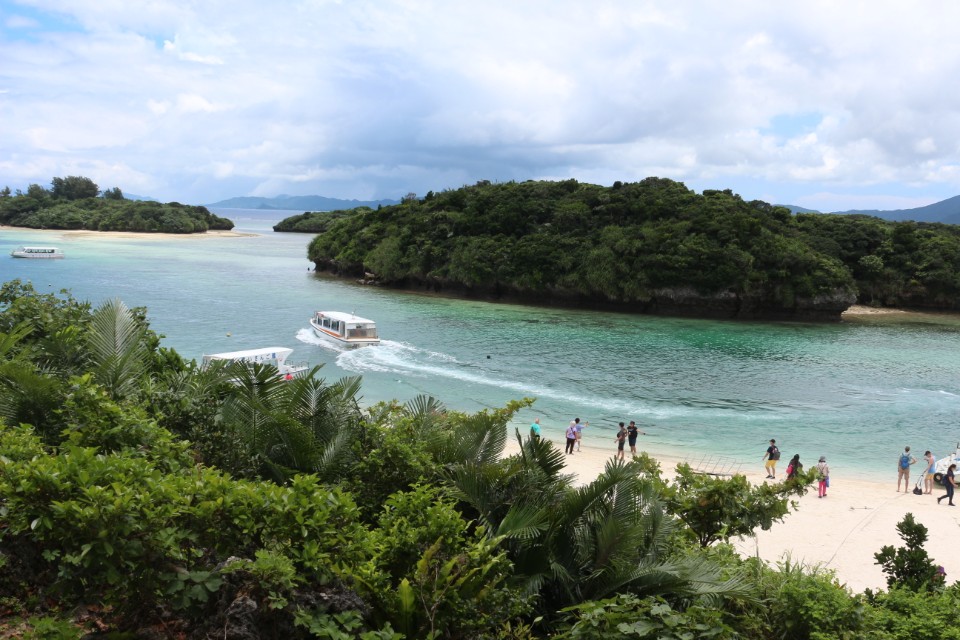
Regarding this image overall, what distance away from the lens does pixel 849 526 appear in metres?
16.0

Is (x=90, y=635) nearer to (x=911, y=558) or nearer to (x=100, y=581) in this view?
(x=100, y=581)

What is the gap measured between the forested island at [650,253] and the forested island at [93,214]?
6542 cm

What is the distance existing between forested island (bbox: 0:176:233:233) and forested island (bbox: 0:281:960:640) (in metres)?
126

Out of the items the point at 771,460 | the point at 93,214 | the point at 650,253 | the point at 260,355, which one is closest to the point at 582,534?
the point at 771,460

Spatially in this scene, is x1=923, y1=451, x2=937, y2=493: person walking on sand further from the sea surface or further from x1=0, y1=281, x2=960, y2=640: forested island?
x1=0, y1=281, x2=960, y2=640: forested island

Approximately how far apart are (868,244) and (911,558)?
65.4 meters

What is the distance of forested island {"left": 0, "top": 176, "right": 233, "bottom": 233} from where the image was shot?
391ft

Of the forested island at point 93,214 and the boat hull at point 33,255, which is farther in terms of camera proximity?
the forested island at point 93,214

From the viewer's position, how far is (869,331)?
4809 cm

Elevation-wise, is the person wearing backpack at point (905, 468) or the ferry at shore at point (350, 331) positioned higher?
the ferry at shore at point (350, 331)

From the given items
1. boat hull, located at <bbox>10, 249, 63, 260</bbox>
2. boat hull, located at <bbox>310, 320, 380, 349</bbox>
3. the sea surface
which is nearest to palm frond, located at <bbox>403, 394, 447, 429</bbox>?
the sea surface

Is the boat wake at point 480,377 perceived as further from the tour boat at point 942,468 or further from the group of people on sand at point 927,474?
the group of people on sand at point 927,474

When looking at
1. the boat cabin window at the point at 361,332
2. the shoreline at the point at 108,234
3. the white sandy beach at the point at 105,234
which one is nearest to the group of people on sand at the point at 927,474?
the boat cabin window at the point at 361,332

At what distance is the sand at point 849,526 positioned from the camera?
13.5 meters
